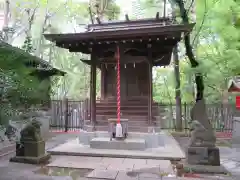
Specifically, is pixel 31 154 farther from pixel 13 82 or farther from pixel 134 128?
pixel 13 82


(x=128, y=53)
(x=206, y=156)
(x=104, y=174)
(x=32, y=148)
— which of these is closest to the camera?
(x=104, y=174)

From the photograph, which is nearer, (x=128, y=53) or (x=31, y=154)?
(x=31, y=154)

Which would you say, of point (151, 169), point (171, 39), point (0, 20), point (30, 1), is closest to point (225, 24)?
point (171, 39)

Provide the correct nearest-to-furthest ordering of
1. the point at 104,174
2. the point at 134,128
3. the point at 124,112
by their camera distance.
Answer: the point at 104,174, the point at 134,128, the point at 124,112

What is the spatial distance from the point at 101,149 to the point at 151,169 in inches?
94.6

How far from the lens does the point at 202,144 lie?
5.87m

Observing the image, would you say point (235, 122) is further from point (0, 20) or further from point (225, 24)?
point (0, 20)

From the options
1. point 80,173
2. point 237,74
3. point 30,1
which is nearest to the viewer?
point 80,173

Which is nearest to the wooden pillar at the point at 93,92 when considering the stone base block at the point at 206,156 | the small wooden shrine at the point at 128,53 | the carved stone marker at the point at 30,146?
the small wooden shrine at the point at 128,53

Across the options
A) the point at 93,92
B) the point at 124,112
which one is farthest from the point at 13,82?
the point at 124,112

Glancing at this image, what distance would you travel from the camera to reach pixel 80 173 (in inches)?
220

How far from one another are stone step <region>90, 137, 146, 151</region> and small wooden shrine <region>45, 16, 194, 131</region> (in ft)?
3.30

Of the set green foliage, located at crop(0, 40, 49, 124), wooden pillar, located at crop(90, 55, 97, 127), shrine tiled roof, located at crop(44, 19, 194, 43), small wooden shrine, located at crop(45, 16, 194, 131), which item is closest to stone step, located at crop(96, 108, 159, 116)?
small wooden shrine, located at crop(45, 16, 194, 131)

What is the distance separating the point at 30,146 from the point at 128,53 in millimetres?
5130
